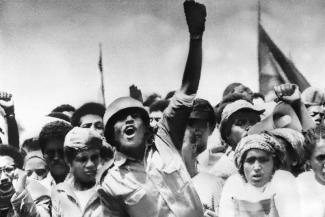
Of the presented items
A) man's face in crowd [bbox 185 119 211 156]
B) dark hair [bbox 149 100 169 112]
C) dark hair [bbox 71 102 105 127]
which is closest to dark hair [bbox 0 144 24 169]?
dark hair [bbox 71 102 105 127]

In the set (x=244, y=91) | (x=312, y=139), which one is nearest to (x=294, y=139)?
(x=312, y=139)

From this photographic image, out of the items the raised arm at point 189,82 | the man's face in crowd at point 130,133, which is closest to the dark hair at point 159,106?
the man's face in crowd at point 130,133

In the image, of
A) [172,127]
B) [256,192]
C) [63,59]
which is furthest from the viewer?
[63,59]

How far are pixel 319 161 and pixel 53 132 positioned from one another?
1968 mm

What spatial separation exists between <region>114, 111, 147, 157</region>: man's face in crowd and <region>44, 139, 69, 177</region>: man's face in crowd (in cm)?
112

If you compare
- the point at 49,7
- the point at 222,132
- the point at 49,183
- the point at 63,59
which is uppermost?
the point at 49,7

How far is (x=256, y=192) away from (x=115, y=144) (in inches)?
35.8

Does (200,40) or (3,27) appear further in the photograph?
(3,27)

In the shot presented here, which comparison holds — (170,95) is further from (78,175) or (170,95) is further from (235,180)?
(235,180)

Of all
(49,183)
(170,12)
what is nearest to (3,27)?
(170,12)

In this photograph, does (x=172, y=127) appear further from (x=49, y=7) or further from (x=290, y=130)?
(x=49, y=7)

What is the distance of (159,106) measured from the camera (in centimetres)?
605

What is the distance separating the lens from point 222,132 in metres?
5.55

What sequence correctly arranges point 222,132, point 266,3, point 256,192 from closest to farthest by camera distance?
point 256,192
point 222,132
point 266,3
